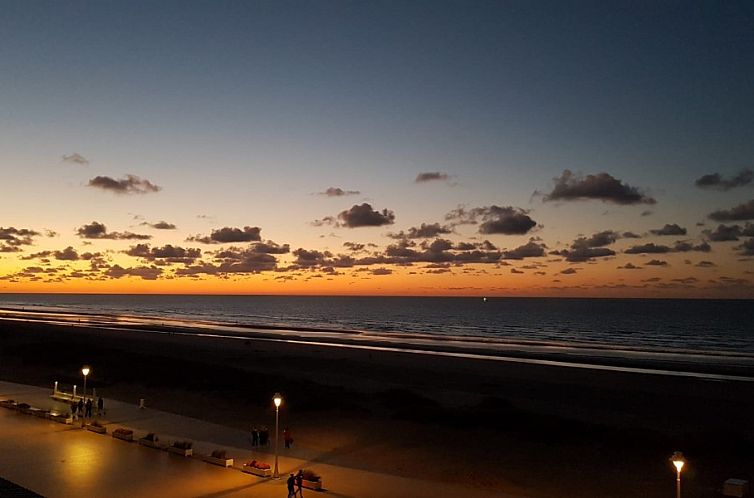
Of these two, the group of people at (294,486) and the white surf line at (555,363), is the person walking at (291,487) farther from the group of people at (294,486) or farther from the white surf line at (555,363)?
the white surf line at (555,363)

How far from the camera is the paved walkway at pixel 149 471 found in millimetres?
18328

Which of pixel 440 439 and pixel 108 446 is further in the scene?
pixel 440 439

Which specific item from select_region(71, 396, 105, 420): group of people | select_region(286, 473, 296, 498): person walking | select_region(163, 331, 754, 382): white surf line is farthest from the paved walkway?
select_region(163, 331, 754, 382): white surf line

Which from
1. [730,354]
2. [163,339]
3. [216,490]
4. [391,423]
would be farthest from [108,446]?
[730,354]

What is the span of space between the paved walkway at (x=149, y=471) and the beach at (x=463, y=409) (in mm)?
1513

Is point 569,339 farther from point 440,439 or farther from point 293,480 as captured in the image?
point 293,480

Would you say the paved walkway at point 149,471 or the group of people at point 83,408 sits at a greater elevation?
the group of people at point 83,408

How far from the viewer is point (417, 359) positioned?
5859 cm

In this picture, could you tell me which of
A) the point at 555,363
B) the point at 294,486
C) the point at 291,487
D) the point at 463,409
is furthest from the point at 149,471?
the point at 555,363

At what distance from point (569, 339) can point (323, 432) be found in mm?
69582

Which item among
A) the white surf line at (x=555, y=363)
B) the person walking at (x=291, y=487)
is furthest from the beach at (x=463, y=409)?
the person walking at (x=291, y=487)

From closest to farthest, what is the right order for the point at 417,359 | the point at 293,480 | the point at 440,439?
the point at 293,480
the point at 440,439
the point at 417,359

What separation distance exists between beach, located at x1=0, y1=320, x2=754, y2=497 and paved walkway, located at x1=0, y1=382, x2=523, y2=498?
59.6 inches

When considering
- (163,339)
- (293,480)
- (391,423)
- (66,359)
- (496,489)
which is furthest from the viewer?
(163,339)
